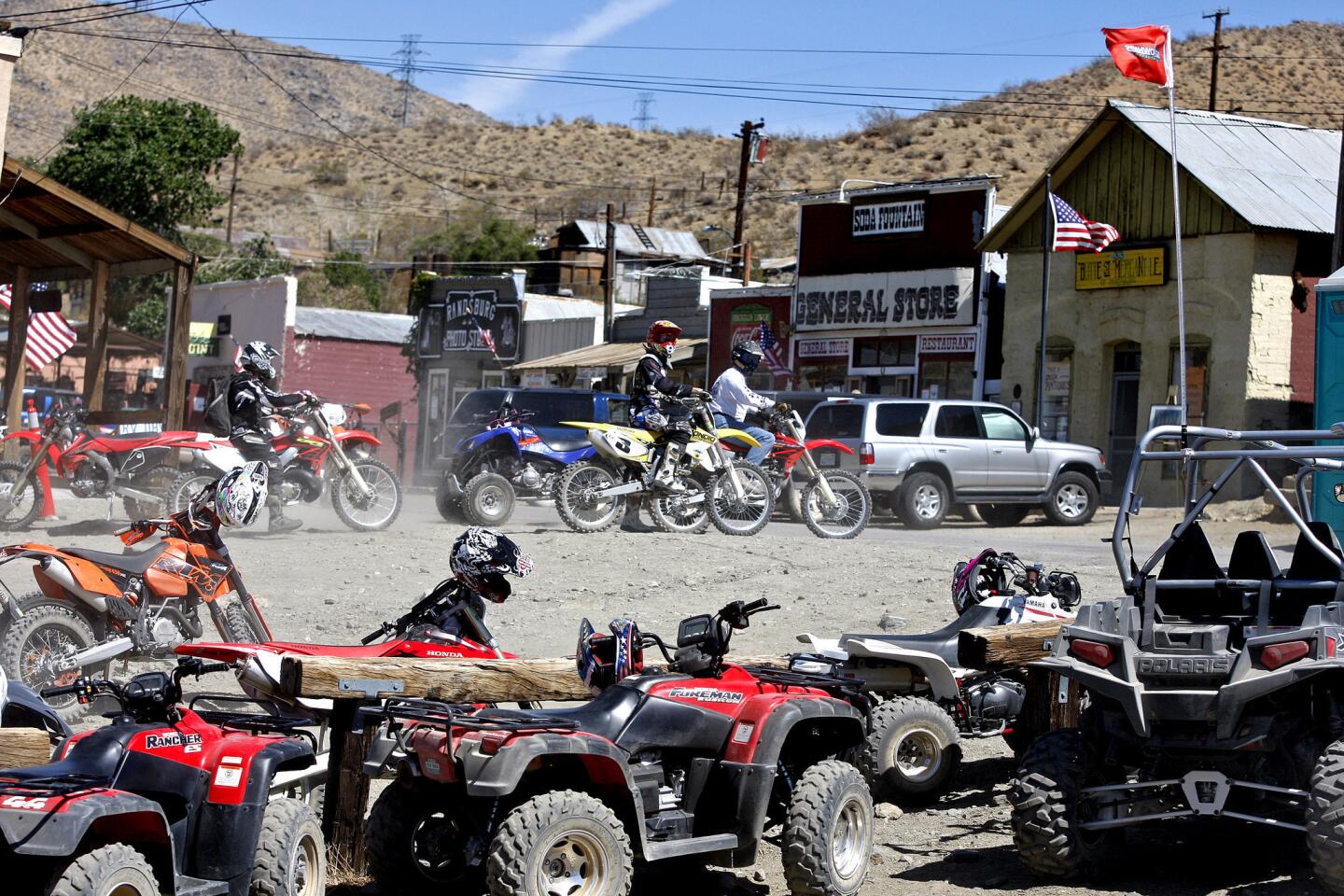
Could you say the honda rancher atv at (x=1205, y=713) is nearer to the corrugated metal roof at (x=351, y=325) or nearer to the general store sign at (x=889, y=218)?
the general store sign at (x=889, y=218)

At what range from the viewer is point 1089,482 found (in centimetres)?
2350

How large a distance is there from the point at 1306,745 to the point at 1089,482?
1765cm

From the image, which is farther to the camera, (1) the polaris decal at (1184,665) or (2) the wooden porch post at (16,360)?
(2) the wooden porch post at (16,360)

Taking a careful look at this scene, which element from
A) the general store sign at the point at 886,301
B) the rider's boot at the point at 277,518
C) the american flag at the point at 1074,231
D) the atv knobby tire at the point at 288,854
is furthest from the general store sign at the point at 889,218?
the atv knobby tire at the point at 288,854

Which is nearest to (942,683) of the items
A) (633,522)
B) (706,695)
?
(706,695)

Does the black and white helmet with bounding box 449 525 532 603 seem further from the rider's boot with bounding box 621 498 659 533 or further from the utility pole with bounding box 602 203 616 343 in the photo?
the utility pole with bounding box 602 203 616 343

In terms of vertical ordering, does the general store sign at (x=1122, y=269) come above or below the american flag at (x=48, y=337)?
above

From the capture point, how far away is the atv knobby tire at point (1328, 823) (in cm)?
575

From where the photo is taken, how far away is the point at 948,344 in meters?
32.9

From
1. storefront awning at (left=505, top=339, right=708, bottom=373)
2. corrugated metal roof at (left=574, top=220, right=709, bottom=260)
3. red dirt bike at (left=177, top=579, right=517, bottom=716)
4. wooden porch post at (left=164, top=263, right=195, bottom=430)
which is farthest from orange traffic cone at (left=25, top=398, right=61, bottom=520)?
corrugated metal roof at (left=574, top=220, right=709, bottom=260)

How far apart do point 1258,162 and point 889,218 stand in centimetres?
812

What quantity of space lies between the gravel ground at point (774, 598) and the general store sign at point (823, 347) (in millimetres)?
→ 15642

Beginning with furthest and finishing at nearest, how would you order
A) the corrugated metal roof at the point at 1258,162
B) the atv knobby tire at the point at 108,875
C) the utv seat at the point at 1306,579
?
1. the corrugated metal roof at the point at 1258,162
2. the utv seat at the point at 1306,579
3. the atv knobby tire at the point at 108,875

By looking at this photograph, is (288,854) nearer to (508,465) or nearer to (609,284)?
(508,465)
